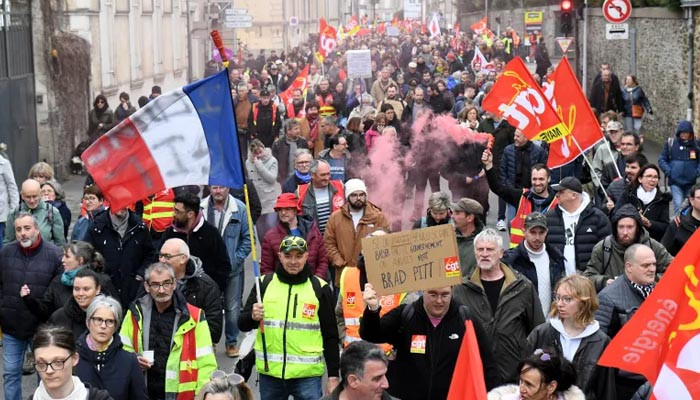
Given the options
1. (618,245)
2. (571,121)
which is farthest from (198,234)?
(571,121)

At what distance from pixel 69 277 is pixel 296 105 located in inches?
611

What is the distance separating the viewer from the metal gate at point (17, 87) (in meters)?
22.1

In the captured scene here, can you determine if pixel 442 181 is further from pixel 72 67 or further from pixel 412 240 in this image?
pixel 412 240

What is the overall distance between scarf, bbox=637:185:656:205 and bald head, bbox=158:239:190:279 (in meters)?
4.62

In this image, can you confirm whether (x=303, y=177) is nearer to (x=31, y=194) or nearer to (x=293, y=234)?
(x=293, y=234)

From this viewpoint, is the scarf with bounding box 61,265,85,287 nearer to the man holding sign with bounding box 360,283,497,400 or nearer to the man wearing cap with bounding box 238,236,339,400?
the man wearing cap with bounding box 238,236,339,400

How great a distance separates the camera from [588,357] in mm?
7098

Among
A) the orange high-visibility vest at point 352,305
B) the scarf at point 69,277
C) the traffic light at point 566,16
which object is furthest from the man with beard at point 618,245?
the traffic light at point 566,16

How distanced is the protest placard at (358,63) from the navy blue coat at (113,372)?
1945 cm

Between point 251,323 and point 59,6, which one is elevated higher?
point 59,6

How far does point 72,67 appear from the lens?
84.1 feet

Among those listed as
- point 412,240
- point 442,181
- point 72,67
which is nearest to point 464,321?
point 412,240

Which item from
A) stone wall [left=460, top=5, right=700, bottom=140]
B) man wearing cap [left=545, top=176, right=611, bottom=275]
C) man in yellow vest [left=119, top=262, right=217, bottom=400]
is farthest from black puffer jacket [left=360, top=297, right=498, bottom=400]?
stone wall [left=460, top=5, right=700, bottom=140]

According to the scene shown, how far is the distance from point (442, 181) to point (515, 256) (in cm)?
1263
